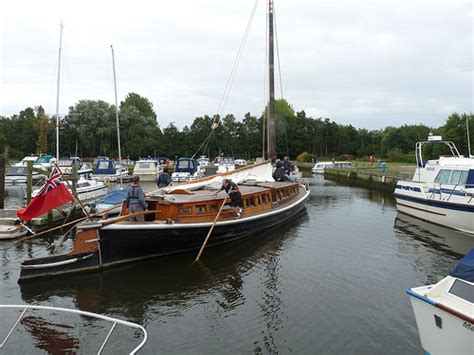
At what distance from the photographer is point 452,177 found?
19391mm

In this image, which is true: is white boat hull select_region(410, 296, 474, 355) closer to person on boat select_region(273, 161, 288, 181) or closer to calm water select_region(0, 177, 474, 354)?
calm water select_region(0, 177, 474, 354)

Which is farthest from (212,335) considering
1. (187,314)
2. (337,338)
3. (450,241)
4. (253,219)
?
(450,241)

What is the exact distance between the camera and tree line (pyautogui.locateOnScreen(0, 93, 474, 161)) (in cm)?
7225

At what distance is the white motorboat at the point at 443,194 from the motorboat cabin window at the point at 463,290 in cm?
1292

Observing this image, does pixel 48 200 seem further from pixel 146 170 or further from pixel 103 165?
pixel 146 170

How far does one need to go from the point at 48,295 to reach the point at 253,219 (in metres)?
8.01

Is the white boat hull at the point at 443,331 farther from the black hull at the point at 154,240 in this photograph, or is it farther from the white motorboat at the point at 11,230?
the white motorboat at the point at 11,230

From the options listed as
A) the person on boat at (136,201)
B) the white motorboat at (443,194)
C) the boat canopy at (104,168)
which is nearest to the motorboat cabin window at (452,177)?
the white motorboat at (443,194)

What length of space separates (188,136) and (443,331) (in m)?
77.3

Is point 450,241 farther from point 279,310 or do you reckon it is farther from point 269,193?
point 279,310

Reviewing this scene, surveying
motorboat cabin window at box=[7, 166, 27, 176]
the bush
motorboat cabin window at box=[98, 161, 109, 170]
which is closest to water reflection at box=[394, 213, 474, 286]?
motorboat cabin window at box=[7, 166, 27, 176]

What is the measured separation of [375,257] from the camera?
45.3 feet

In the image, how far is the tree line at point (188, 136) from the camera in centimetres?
7225

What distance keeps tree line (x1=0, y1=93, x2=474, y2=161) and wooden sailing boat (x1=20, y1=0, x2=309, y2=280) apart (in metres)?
43.9
